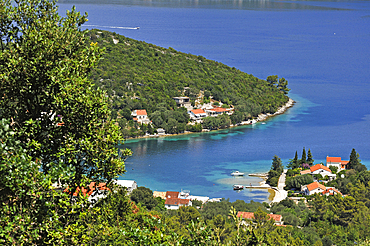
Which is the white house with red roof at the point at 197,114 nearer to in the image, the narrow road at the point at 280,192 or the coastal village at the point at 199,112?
the coastal village at the point at 199,112

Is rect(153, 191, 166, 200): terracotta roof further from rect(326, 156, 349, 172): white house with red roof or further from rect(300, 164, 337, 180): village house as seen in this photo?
rect(326, 156, 349, 172): white house with red roof

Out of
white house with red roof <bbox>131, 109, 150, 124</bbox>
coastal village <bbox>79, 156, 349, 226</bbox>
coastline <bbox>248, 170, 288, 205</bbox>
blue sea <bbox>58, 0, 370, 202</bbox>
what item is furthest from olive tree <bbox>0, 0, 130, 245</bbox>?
white house with red roof <bbox>131, 109, 150, 124</bbox>

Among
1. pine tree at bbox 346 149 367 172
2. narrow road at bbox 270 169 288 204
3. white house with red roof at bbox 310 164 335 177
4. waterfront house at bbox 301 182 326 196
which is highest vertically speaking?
pine tree at bbox 346 149 367 172

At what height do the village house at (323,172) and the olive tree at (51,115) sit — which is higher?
the olive tree at (51,115)

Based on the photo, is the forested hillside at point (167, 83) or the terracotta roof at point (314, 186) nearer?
the terracotta roof at point (314, 186)

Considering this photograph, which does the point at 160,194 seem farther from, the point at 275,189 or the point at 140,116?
the point at 140,116

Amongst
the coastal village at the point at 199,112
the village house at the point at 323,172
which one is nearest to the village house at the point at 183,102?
the coastal village at the point at 199,112
